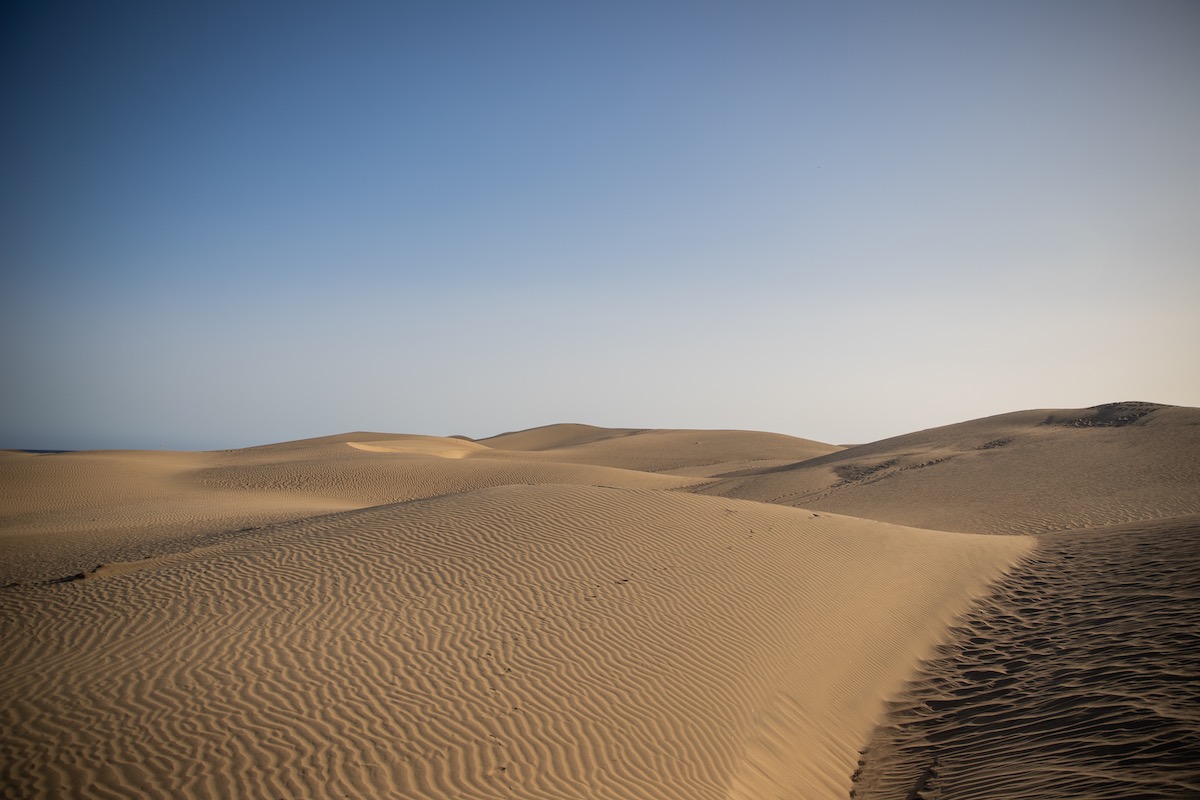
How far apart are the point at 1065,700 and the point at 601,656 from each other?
5034 mm

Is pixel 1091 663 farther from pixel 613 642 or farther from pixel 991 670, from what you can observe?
pixel 613 642

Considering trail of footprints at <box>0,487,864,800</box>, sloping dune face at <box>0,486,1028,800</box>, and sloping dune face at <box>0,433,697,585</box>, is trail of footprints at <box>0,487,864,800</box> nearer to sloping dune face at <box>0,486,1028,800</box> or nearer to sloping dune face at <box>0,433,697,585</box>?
sloping dune face at <box>0,486,1028,800</box>

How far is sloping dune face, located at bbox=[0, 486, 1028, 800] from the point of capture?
18.6ft

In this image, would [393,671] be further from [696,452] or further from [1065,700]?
[696,452]

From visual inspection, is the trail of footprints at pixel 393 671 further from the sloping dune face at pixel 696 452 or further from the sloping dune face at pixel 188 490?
the sloping dune face at pixel 696 452

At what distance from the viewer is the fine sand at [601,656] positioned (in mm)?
5699

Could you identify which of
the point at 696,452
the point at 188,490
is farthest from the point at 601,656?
the point at 696,452

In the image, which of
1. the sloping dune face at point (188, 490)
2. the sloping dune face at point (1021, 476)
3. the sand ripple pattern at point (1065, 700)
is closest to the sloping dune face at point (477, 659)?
the sand ripple pattern at point (1065, 700)

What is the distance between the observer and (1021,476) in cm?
2388

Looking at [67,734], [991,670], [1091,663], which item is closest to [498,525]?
[67,734]

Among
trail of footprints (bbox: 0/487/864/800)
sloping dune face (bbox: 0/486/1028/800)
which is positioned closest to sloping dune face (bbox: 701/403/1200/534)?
sloping dune face (bbox: 0/486/1028/800)

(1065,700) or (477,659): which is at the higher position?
(477,659)

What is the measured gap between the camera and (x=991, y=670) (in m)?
8.67

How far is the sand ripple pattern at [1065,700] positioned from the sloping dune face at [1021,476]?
847 centimetres
